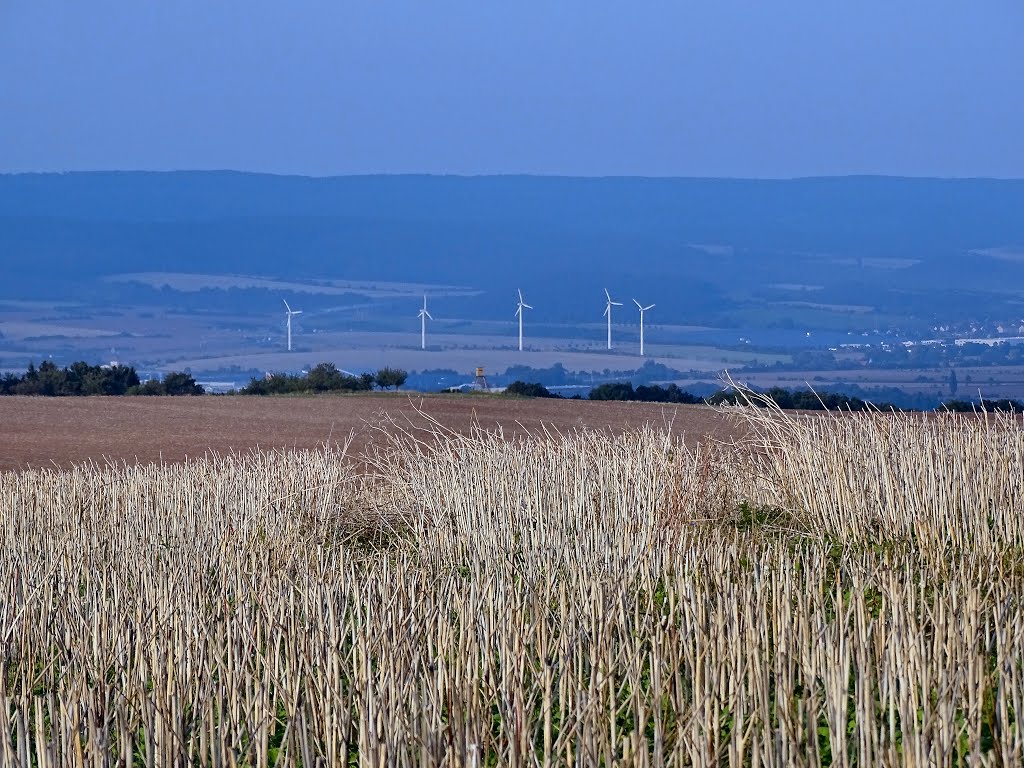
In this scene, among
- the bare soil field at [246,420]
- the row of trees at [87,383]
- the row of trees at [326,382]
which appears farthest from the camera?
the row of trees at [87,383]

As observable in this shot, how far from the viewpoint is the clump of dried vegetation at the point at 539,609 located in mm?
4168

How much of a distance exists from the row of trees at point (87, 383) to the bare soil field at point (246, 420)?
4061 millimetres

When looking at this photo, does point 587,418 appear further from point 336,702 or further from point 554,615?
point 336,702

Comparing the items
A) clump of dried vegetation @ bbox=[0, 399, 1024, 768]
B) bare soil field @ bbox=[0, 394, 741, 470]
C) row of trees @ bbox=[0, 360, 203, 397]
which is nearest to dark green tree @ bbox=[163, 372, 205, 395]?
row of trees @ bbox=[0, 360, 203, 397]

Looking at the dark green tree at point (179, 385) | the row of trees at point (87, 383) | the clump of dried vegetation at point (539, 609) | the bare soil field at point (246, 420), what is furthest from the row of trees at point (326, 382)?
the clump of dried vegetation at point (539, 609)

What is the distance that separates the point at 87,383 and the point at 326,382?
4997mm

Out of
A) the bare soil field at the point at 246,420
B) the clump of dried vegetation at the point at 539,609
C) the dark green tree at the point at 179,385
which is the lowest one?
the clump of dried vegetation at the point at 539,609

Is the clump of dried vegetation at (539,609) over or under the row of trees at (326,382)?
under

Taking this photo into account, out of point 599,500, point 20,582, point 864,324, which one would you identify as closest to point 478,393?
point 599,500

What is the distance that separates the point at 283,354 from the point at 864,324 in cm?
5336

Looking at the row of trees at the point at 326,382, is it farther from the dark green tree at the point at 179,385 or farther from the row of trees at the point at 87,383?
the row of trees at the point at 87,383

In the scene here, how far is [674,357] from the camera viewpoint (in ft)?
362

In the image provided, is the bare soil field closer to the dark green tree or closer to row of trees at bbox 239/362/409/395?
row of trees at bbox 239/362/409/395

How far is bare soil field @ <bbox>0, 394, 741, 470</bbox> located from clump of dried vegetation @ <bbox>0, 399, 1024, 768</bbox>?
813 cm
